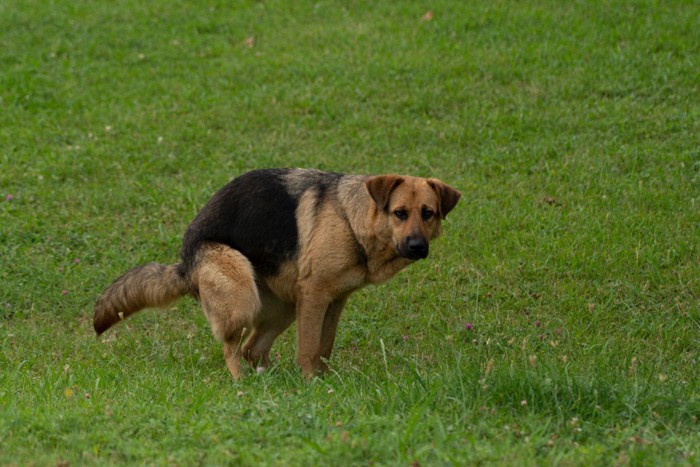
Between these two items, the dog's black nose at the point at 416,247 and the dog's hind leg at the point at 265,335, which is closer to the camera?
the dog's black nose at the point at 416,247

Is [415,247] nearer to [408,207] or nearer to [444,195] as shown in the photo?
[408,207]

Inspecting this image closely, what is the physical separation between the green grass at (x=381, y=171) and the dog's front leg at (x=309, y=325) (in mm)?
280

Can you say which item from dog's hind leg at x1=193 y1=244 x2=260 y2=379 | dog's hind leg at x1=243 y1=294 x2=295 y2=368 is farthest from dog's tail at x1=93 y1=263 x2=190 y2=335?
dog's hind leg at x1=243 y1=294 x2=295 y2=368

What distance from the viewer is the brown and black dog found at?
7.16 metres

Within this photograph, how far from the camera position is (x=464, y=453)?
15.9 ft

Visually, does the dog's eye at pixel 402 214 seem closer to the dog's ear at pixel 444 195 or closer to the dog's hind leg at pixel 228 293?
the dog's ear at pixel 444 195

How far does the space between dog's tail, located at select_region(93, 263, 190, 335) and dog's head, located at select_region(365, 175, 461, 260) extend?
1730mm

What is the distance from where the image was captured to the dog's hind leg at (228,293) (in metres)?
7.35

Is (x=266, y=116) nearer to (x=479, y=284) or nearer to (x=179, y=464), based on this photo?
(x=479, y=284)

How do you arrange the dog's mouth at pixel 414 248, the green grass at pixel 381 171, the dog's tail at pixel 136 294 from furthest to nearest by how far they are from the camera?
the dog's tail at pixel 136 294, the dog's mouth at pixel 414 248, the green grass at pixel 381 171

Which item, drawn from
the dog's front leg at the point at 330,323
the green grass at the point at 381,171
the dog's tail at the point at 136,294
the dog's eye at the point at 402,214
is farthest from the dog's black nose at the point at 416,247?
the dog's tail at the point at 136,294

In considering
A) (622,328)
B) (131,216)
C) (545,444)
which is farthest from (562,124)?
(545,444)

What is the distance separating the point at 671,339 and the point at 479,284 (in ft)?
5.83

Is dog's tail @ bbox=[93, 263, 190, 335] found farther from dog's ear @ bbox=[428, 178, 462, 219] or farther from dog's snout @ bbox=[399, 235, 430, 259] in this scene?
dog's ear @ bbox=[428, 178, 462, 219]
